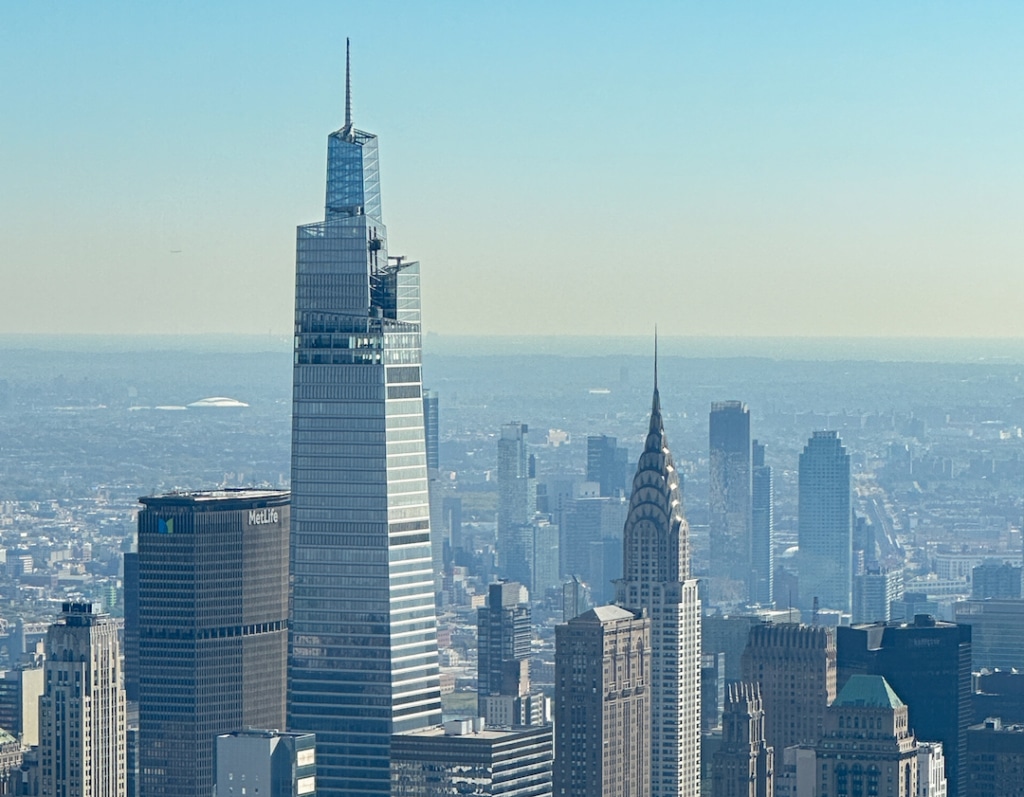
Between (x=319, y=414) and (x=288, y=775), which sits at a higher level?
(x=319, y=414)

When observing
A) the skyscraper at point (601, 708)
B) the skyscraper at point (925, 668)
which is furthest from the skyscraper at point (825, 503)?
the skyscraper at point (601, 708)

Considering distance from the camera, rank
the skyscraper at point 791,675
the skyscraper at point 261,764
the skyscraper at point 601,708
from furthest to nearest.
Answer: the skyscraper at point 791,675
the skyscraper at point 601,708
the skyscraper at point 261,764

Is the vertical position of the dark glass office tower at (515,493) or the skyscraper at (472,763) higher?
the dark glass office tower at (515,493)

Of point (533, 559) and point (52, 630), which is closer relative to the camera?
point (52, 630)

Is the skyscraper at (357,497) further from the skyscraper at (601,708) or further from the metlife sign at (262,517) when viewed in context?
the metlife sign at (262,517)

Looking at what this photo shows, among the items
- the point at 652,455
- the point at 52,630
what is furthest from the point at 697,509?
the point at 52,630

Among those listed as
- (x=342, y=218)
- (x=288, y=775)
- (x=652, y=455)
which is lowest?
(x=288, y=775)

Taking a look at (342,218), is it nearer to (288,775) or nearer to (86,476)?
(288,775)
